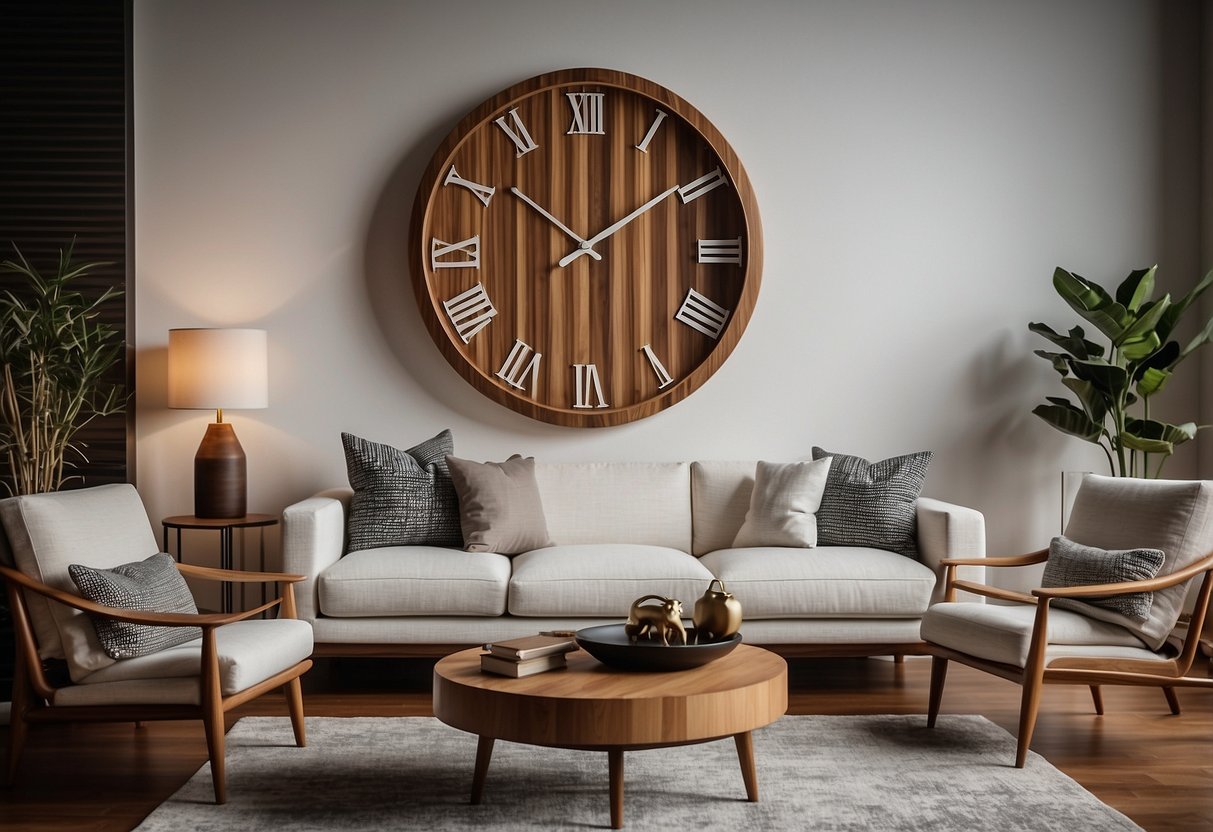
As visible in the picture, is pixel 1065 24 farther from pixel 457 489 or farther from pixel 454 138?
pixel 457 489

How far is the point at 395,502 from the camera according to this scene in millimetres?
4062

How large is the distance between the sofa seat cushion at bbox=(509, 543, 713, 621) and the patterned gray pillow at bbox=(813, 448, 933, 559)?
2.15ft

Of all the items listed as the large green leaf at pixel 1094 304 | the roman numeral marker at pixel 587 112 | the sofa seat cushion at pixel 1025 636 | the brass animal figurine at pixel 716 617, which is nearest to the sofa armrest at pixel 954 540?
the sofa seat cushion at pixel 1025 636

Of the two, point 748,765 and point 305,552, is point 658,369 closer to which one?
point 305,552

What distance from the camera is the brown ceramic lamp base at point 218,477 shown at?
13.9 feet

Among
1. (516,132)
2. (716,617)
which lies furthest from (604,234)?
(716,617)

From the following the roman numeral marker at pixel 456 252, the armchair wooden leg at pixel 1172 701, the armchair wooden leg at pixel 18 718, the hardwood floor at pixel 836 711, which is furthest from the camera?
the roman numeral marker at pixel 456 252

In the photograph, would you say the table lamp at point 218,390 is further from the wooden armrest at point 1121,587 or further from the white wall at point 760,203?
the wooden armrest at point 1121,587

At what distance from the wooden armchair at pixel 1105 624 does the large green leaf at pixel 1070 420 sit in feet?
3.16

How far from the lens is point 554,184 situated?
4625mm

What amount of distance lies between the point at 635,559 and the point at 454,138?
204 centimetres

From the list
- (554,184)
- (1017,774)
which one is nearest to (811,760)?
(1017,774)

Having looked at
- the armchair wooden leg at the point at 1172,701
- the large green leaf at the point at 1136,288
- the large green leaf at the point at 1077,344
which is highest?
the large green leaf at the point at 1136,288

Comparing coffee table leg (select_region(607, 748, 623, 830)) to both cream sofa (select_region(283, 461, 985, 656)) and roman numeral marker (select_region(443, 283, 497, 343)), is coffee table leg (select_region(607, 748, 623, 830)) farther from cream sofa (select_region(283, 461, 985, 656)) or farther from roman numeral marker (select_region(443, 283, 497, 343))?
roman numeral marker (select_region(443, 283, 497, 343))
